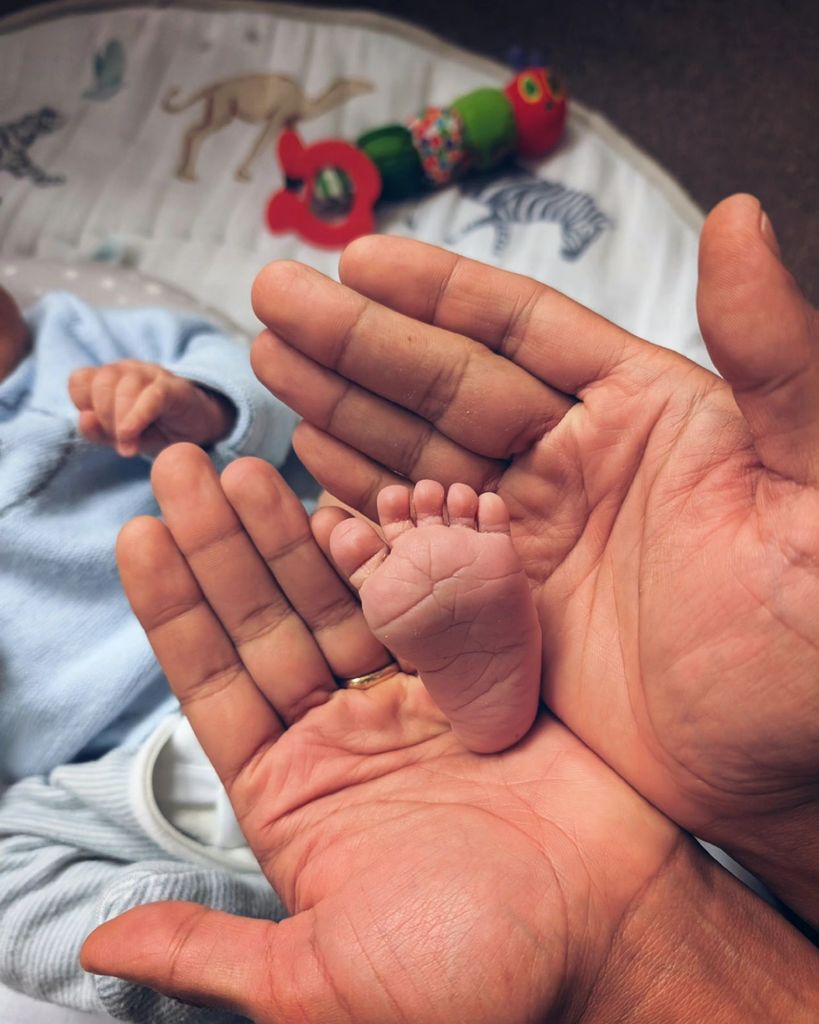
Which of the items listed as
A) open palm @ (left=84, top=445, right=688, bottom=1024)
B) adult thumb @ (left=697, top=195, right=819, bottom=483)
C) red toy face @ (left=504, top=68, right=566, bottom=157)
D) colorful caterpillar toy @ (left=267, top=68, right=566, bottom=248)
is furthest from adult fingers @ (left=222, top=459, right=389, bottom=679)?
red toy face @ (left=504, top=68, right=566, bottom=157)

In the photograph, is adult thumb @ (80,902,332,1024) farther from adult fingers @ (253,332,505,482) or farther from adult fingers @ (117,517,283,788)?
adult fingers @ (253,332,505,482)

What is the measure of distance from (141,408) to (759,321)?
1.99 ft

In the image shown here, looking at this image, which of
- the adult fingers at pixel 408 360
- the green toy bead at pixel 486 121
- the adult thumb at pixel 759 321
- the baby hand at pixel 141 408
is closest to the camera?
the adult thumb at pixel 759 321

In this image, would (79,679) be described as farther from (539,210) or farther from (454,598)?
(539,210)

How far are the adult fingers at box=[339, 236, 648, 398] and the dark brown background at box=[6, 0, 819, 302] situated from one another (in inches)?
32.5

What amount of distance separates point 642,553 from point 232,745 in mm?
381

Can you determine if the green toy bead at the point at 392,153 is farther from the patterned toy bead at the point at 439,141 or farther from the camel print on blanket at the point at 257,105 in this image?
the camel print on blanket at the point at 257,105

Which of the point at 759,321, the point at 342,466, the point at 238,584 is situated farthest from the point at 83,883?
the point at 759,321

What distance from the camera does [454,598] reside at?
59cm

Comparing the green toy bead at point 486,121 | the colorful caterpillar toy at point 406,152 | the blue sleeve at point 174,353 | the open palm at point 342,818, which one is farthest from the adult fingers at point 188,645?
the green toy bead at point 486,121

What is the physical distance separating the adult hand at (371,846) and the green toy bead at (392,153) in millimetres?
679

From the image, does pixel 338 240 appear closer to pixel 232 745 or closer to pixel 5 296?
pixel 5 296

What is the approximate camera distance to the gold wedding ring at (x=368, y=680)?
79 centimetres

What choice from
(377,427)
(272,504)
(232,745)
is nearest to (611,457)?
(377,427)
